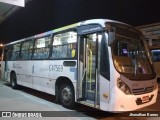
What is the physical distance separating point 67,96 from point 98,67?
1906 mm

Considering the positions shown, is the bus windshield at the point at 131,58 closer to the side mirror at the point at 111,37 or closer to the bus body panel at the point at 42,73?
the side mirror at the point at 111,37

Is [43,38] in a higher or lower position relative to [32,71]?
higher

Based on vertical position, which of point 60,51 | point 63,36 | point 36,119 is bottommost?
point 36,119

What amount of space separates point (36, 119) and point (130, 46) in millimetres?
3406

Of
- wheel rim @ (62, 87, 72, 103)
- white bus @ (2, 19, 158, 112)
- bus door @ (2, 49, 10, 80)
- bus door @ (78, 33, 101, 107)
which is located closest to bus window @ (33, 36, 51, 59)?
white bus @ (2, 19, 158, 112)

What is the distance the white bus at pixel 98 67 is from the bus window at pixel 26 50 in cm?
143

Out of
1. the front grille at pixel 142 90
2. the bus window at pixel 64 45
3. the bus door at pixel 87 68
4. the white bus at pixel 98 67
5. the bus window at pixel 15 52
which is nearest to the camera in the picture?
the white bus at pixel 98 67

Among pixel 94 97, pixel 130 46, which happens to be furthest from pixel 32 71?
pixel 130 46

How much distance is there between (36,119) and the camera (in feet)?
20.2

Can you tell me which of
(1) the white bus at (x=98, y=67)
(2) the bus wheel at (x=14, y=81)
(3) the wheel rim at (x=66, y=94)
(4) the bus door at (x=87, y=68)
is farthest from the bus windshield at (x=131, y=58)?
(2) the bus wheel at (x=14, y=81)

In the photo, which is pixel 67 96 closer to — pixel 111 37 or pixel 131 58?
pixel 131 58

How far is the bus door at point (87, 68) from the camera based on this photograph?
6.73 m

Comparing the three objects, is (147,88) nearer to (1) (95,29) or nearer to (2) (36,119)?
(1) (95,29)

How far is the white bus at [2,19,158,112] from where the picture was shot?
19.5ft
